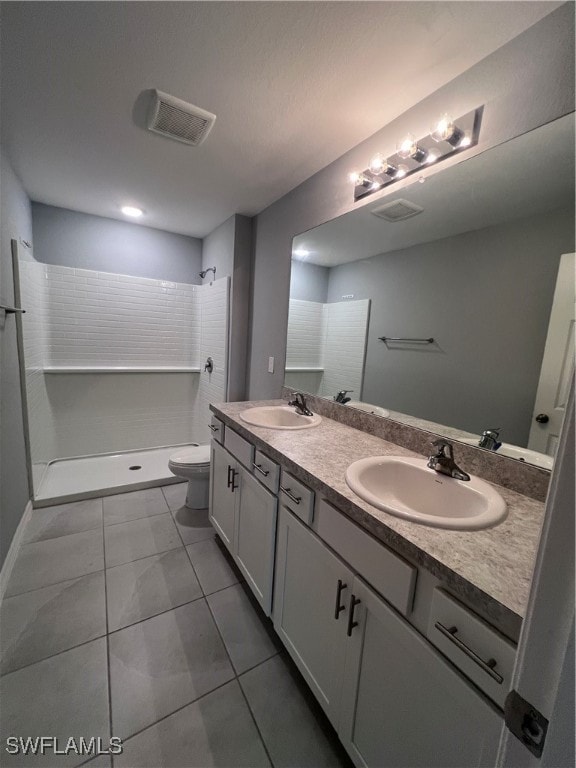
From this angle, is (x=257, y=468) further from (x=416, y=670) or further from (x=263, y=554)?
(x=416, y=670)

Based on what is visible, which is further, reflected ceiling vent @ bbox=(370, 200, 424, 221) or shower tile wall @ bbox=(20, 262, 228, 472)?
shower tile wall @ bbox=(20, 262, 228, 472)

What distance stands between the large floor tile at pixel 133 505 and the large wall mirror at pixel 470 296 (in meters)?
1.75

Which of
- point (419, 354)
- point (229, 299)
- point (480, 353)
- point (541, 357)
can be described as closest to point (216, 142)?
point (229, 299)

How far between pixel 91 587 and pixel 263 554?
3.29 feet

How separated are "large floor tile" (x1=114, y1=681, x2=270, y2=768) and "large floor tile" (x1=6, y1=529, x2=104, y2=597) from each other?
0.93 metres

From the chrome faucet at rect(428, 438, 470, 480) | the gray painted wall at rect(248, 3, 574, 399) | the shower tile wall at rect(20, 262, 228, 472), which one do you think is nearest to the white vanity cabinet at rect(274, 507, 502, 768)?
the chrome faucet at rect(428, 438, 470, 480)

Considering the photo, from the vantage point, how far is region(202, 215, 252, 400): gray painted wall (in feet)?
8.14

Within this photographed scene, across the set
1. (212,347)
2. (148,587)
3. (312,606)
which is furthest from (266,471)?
(212,347)

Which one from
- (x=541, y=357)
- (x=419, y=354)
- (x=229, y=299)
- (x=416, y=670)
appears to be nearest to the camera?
(x=416, y=670)

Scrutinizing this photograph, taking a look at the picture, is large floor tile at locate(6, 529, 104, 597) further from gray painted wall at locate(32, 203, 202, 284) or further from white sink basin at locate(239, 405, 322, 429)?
gray painted wall at locate(32, 203, 202, 284)

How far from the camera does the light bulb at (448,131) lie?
109 cm

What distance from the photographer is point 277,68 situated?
1.12 metres

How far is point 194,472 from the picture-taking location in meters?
2.23

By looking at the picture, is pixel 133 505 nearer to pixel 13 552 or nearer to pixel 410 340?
pixel 13 552
